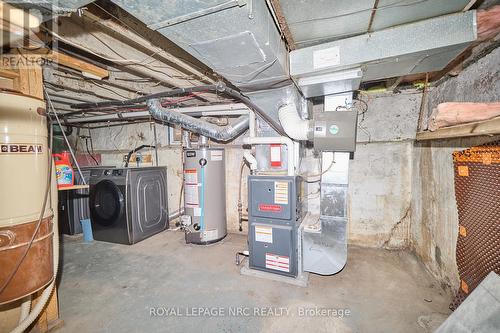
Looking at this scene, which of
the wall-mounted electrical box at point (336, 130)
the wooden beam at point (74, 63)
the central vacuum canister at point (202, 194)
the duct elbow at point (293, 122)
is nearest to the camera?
the wooden beam at point (74, 63)

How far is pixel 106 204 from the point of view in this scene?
339 centimetres

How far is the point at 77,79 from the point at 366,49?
3.00m

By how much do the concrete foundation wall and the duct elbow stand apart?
1293 mm

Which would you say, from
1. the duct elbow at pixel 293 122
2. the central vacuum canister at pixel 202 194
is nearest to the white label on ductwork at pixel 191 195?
the central vacuum canister at pixel 202 194

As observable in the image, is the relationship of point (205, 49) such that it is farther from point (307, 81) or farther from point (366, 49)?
point (366, 49)

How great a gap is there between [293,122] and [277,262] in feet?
4.92

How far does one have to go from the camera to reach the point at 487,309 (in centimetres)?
132

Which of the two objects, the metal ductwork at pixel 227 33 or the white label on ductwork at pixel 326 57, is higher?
the white label on ductwork at pixel 326 57

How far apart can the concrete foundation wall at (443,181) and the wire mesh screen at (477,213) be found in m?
0.16

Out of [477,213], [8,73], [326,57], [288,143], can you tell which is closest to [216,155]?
[288,143]

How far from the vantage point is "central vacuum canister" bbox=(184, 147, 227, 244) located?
3227 millimetres

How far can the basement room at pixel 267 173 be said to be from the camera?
51.4 inches

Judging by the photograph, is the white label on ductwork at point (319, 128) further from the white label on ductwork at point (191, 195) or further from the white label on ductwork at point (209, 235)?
the white label on ductwork at point (209, 235)

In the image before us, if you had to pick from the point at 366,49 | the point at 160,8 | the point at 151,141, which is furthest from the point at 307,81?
the point at 151,141
